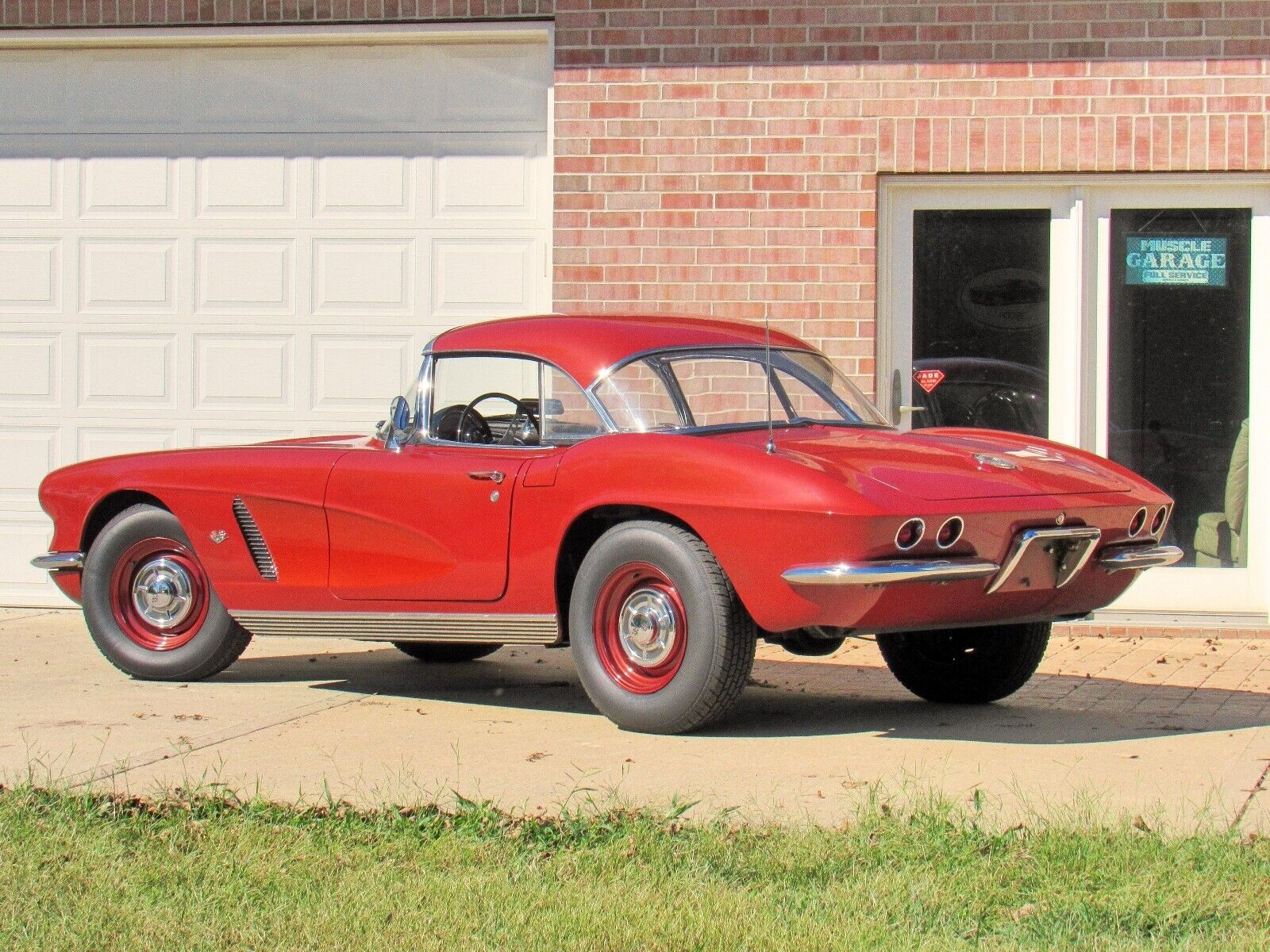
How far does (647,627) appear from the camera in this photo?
6.00 metres

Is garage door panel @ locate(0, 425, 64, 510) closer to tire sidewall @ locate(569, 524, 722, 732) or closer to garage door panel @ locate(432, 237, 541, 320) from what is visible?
garage door panel @ locate(432, 237, 541, 320)

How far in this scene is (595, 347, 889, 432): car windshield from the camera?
6.33m

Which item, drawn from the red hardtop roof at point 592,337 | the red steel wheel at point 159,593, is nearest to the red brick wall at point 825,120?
the red hardtop roof at point 592,337

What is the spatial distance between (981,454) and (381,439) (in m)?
2.30

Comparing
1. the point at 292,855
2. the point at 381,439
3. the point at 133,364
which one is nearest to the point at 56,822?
the point at 292,855

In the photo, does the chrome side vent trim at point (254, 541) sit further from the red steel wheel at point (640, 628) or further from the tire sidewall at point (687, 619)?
the red steel wheel at point (640, 628)

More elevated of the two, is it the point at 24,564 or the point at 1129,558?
the point at 1129,558

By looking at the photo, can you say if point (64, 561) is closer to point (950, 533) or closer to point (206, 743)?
point (206, 743)

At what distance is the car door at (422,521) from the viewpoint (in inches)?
251

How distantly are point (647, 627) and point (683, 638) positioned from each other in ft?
0.43

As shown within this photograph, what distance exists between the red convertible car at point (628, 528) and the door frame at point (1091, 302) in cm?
278

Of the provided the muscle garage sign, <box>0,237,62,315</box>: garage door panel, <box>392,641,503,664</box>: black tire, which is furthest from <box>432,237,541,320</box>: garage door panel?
the muscle garage sign

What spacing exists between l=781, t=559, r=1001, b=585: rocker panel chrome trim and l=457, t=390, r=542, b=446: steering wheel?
1332 millimetres

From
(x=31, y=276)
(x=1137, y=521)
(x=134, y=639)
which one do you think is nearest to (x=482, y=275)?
(x=31, y=276)
